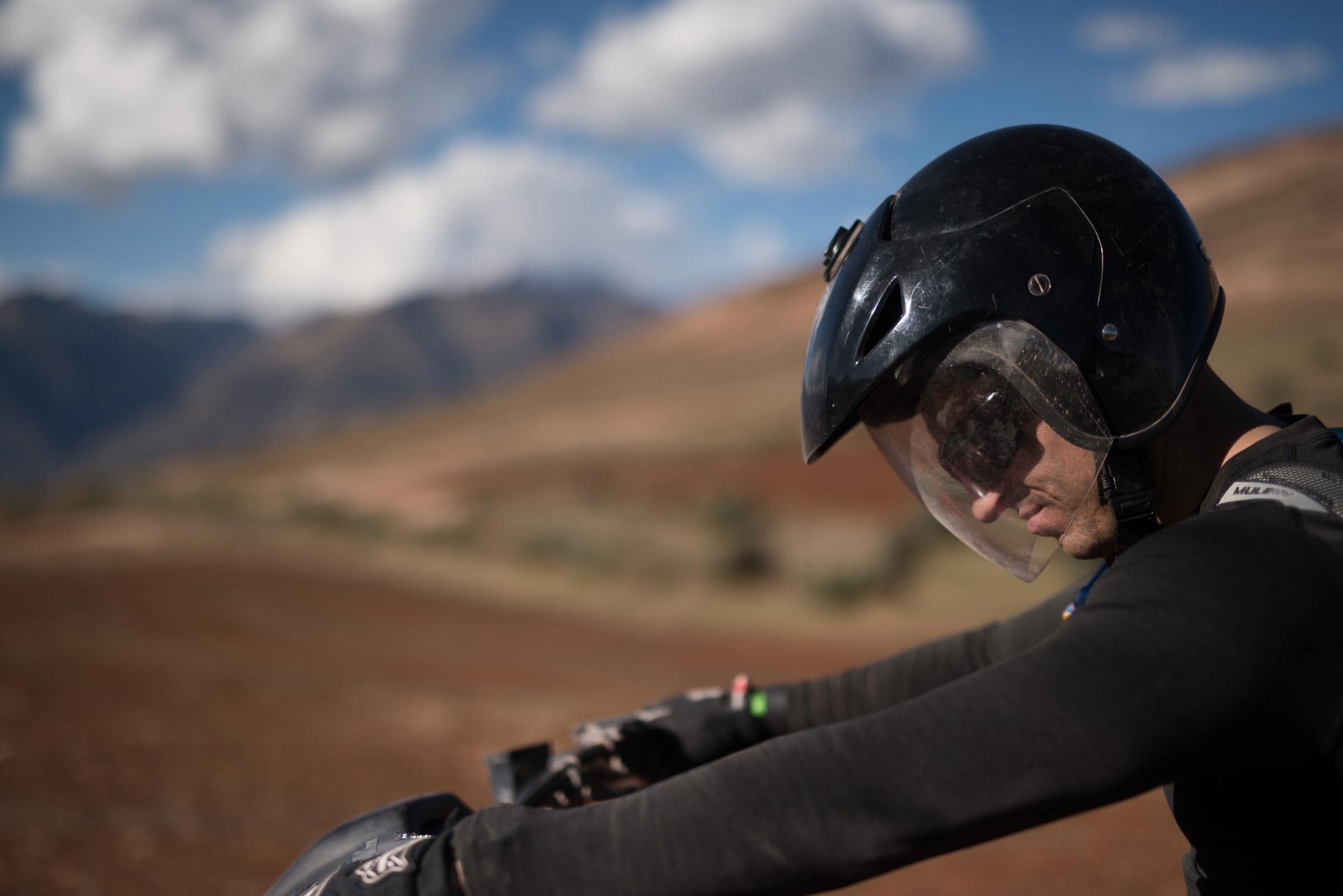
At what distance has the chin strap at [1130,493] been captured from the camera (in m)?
1.63

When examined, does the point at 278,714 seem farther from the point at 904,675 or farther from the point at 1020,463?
the point at 1020,463

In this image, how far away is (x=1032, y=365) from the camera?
1680 millimetres

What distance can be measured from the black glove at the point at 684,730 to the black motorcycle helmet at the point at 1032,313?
2.53 feet

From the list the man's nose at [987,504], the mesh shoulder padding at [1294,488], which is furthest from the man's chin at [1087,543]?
the mesh shoulder padding at [1294,488]

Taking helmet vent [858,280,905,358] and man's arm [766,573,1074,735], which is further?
man's arm [766,573,1074,735]

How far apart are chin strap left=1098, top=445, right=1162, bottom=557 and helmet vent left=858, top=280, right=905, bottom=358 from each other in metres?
0.42

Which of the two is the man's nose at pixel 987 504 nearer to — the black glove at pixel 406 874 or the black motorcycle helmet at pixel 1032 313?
the black motorcycle helmet at pixel 1032 313

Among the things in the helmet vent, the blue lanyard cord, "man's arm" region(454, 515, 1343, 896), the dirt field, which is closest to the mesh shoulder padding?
"man's arm" region(454, 515, 1343, 896)

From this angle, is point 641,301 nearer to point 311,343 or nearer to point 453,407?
point 311,343

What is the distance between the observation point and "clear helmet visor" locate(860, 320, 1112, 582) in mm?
1670

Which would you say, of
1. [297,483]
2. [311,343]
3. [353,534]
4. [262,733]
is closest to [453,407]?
[297,483]

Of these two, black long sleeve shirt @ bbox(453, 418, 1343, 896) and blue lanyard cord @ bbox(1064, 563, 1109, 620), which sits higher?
blue lanyard cord @ bbox(1064, 563, 1109, 620)

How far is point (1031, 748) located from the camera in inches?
45.9

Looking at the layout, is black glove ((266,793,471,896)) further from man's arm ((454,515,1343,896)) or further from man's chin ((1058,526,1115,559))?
man's chin ((1058,526,1115,559))
